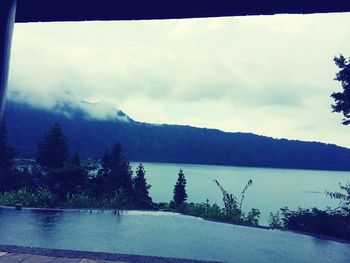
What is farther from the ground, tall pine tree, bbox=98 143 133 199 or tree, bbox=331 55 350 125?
tree, bbox=331 55 350 125

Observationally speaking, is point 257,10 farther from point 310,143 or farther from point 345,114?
point 310,143

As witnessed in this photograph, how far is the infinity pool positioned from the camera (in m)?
6.71

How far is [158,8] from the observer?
1.73 meters

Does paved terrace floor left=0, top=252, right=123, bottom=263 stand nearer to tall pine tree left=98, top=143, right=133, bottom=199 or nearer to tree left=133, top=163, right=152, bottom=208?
tree left=133, top=163, right=152, bottom=208

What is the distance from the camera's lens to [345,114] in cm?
1207

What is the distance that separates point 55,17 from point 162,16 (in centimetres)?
67

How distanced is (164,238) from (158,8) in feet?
23.6

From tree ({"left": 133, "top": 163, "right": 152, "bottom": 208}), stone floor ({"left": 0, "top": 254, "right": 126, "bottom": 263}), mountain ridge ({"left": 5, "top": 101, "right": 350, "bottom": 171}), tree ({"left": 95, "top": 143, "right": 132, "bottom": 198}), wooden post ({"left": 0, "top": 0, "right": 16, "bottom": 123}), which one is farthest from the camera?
mountain ridge ({"left": 5, "top": 101, "right": 350, "bottom": 171})

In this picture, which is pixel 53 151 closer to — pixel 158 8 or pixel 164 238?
pixel 164 238

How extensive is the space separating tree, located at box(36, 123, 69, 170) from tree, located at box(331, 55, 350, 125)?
17644mm

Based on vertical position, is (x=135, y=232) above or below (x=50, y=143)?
below

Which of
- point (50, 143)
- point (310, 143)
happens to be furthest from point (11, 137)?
point (310, 143)

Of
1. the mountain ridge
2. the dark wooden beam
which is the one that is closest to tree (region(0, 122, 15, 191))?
the dark wooden beam

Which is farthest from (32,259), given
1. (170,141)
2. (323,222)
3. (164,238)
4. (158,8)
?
(170,141)
